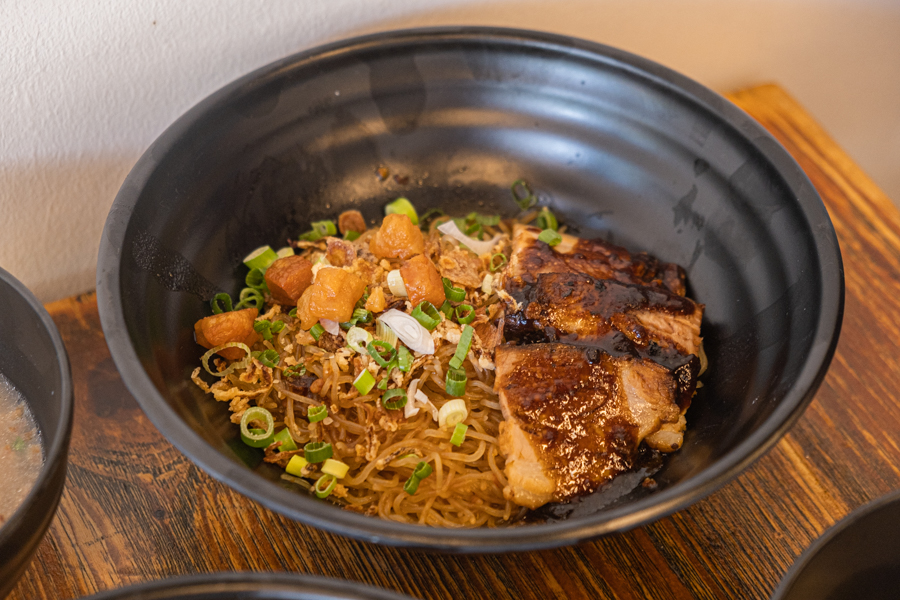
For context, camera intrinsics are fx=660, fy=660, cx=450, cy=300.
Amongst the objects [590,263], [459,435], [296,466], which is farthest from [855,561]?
[296,466]

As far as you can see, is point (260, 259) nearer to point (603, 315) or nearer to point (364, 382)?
point (364, 382)

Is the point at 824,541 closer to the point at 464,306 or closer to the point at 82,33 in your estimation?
the point at 464,306

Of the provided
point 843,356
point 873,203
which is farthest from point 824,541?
point 873,203

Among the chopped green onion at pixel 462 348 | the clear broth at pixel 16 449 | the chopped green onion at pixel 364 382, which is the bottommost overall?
the clear broth at pixel 16 449

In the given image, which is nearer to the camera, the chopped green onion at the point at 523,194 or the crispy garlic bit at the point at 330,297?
the crispy garlic bit at the point at 330,297

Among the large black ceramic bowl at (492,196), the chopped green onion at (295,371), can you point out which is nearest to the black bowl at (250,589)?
the large black ceramic bowl at (492,196)

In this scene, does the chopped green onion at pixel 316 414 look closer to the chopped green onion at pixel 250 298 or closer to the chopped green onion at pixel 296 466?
the chopped green onion at pixel 296 466

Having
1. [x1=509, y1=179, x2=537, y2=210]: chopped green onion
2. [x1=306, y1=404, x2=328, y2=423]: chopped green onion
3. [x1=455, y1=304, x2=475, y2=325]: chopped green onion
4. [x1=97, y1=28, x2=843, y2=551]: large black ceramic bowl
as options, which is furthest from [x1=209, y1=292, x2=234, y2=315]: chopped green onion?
[x1=509, y1=179, x2=537, y2=210]: chopped green onion
